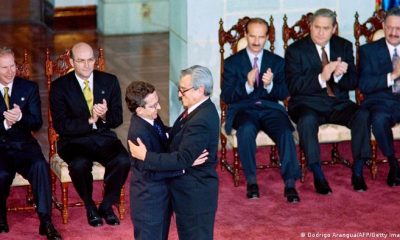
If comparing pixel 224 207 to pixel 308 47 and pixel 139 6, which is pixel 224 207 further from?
pixel 139 6

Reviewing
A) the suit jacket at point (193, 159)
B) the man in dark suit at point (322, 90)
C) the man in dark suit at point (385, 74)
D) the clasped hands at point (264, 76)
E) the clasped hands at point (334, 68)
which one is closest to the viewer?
the suit jacket at point (193, 159)

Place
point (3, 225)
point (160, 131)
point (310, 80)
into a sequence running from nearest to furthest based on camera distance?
point (160, 131) → point (3, 225) → point (310, 80)

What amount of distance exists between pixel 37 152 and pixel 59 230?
59 centimetres

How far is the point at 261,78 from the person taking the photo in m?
8.48

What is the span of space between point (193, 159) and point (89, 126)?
1.76m

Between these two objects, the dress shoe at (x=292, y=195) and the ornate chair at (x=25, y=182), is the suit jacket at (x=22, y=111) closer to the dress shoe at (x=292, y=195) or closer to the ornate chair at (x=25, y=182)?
the ornate chair at (x=25, y=182)

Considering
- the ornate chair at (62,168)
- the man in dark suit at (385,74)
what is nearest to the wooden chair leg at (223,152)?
the man in dark suit at (385,74)

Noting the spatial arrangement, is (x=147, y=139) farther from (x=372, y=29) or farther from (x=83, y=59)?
(x=372, y=29)

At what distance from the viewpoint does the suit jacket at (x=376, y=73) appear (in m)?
8.67

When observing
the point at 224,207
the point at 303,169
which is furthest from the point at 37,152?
the point at 303,169

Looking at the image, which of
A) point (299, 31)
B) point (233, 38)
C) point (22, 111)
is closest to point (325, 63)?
point (299, 31)

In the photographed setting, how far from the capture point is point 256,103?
8.46m

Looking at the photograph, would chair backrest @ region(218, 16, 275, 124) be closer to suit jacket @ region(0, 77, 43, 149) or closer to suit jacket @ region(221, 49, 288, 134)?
suit jacket @ region(221, 49, 288, 134)

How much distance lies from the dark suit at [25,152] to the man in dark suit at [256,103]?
61.6 inches
